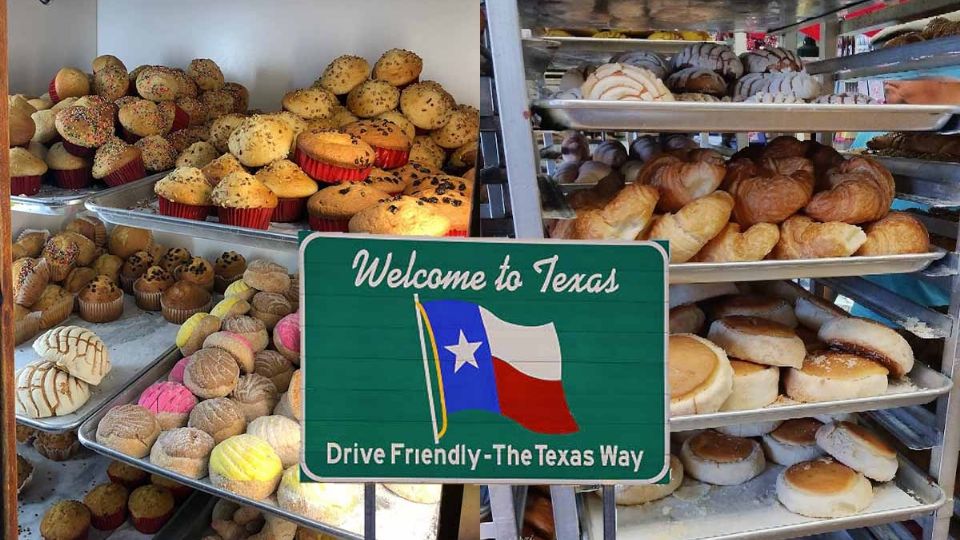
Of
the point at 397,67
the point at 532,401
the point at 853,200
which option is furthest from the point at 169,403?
the point at 853,200

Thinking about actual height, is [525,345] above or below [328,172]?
below

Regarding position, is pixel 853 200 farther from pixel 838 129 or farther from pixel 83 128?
pixel 83 128

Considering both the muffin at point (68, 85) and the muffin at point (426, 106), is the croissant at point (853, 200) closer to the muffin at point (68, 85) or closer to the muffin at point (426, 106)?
the muffin at point (426, 106)

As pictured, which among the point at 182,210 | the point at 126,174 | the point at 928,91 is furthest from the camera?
the point at 928,91

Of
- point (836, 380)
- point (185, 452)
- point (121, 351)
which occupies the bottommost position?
point (185, 452)

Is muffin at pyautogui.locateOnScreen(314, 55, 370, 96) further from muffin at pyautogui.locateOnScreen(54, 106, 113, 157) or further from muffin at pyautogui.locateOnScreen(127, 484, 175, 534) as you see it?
muffin at pyautogui.locateOnScreen(127, 484, 175, 534)

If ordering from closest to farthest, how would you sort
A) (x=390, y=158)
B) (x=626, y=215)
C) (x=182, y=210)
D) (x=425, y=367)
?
(x=425, y=367)
(x=626, y=215)
(x=182, y=210)
(x=390, y=158)

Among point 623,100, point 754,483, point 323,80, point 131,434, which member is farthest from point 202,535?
point 623,100

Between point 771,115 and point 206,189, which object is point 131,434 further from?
point 771,115
